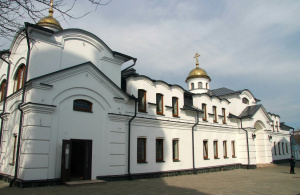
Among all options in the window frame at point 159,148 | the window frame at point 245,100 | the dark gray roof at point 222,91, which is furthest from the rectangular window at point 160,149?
the window frame at point 245,100

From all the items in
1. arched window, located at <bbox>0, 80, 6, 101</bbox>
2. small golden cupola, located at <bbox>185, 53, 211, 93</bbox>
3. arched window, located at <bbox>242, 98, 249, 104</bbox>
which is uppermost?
small golden cupola, located at <bbox>185, 53, 211, 93</bbox>

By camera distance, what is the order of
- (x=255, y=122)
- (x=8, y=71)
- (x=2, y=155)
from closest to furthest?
(x=2, y=155), (x=8, y=71), (x=255, y=122)

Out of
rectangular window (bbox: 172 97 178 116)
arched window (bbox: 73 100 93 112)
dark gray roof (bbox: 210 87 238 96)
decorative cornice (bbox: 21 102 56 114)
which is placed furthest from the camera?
dark gray roof (bbox: 210 87 238 96)

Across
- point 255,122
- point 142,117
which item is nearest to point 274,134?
point 255,122

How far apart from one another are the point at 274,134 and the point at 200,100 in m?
16.6

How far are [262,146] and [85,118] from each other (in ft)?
64.3

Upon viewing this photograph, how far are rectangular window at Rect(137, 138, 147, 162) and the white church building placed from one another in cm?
6

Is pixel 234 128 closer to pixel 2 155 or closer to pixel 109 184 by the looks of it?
pixel 109 184

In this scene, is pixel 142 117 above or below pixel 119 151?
above

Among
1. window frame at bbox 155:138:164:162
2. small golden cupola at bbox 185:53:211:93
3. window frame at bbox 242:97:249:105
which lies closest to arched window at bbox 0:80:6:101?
window frame at bbox 155:138:164:162

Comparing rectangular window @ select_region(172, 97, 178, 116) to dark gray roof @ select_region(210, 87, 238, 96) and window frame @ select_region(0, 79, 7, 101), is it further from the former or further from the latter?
window frame @ select_region(0, 79, 7, 101)

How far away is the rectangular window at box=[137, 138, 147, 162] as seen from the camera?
48.0 feet

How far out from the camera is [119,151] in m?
13.1

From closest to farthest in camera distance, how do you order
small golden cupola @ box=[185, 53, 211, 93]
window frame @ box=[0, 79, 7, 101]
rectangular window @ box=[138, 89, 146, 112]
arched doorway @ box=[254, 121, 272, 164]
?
window frame @ box=[0, 79, 7, 101] → rectangular window @ box=[138, 89, 146, 112] → arched doorway @ box=[254, 121, 272, 164] → small golden cupola @ box=[185, 53, 211, 93]
